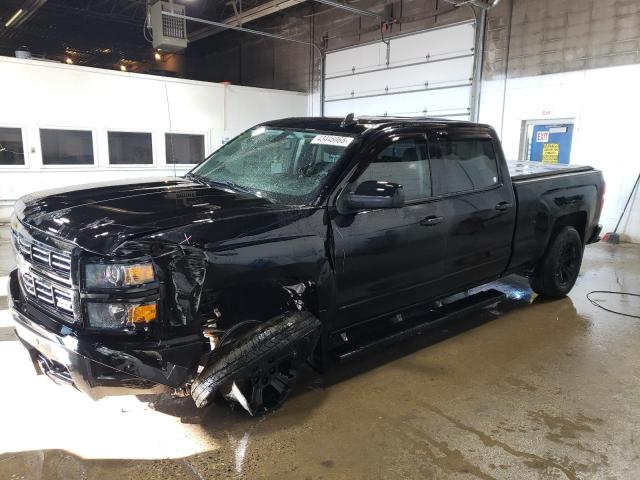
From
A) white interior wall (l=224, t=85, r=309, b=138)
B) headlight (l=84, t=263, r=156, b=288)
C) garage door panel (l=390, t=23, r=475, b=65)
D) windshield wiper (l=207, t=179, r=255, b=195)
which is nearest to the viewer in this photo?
headlight (l=84, t=263, r=156, b=288)

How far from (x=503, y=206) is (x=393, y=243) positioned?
137 centimetres

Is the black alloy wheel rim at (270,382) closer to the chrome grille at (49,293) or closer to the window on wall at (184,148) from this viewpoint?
the chrome grille at (49,293)

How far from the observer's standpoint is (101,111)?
9961 mm

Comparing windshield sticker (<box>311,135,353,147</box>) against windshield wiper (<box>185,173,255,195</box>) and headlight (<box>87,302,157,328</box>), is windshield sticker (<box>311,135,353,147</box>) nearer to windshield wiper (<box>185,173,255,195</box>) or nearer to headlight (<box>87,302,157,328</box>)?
windshield wiper (<box>185,173,255,195</box>)

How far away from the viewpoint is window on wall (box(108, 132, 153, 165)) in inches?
405

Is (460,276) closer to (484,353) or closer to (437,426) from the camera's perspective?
(484,353)

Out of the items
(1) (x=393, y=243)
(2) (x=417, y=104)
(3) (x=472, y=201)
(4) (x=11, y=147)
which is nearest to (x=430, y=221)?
(1) (x=393, y=243)

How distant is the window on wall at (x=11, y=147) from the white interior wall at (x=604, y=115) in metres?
9.95

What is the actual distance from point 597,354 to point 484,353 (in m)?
0.91

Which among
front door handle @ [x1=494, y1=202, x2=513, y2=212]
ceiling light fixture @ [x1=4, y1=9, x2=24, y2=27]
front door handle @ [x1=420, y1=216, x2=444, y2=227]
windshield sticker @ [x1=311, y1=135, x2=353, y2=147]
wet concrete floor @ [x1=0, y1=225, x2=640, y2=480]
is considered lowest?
wet concrete floor @ [x1=0, y1=225, x2=640, y2=480]

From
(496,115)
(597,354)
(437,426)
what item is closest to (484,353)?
(597,354)

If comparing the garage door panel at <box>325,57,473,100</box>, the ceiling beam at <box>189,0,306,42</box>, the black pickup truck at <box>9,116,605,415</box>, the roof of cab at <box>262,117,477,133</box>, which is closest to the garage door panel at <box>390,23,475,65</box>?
the garage door panel at <box>325,57,473,100</box>

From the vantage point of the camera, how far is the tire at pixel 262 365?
229cm

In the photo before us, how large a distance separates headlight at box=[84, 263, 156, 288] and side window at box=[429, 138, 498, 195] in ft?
7.08
